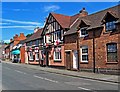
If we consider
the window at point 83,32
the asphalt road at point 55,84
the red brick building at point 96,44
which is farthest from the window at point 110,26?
the asphalt road at point 55,84

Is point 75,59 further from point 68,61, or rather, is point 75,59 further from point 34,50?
point 34,50

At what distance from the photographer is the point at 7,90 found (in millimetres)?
13609

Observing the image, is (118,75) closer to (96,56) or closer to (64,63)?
(96,56)

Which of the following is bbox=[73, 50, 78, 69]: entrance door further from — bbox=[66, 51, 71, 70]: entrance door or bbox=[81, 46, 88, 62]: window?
bbox=[81, 46, 88, 62]: window

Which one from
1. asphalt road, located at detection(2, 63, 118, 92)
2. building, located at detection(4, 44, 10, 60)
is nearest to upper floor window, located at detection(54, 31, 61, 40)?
asphalt road, located at detection(2, 63, 118, 92)

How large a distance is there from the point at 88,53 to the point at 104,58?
10.3 feet

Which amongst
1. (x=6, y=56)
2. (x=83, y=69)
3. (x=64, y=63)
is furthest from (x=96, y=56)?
(x=6, y=56)

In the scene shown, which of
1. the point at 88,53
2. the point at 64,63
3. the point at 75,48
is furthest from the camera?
the point at 64,63

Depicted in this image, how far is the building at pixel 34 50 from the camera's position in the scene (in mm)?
43312

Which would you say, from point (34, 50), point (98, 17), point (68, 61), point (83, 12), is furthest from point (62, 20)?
point (34, 50)

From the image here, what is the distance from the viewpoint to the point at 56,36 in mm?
36688

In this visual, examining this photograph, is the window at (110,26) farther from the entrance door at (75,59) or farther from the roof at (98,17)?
the entrance door at (75,59)

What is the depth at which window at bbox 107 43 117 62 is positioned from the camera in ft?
76.7

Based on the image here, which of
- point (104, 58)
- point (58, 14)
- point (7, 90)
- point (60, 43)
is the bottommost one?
point (7, 90)
